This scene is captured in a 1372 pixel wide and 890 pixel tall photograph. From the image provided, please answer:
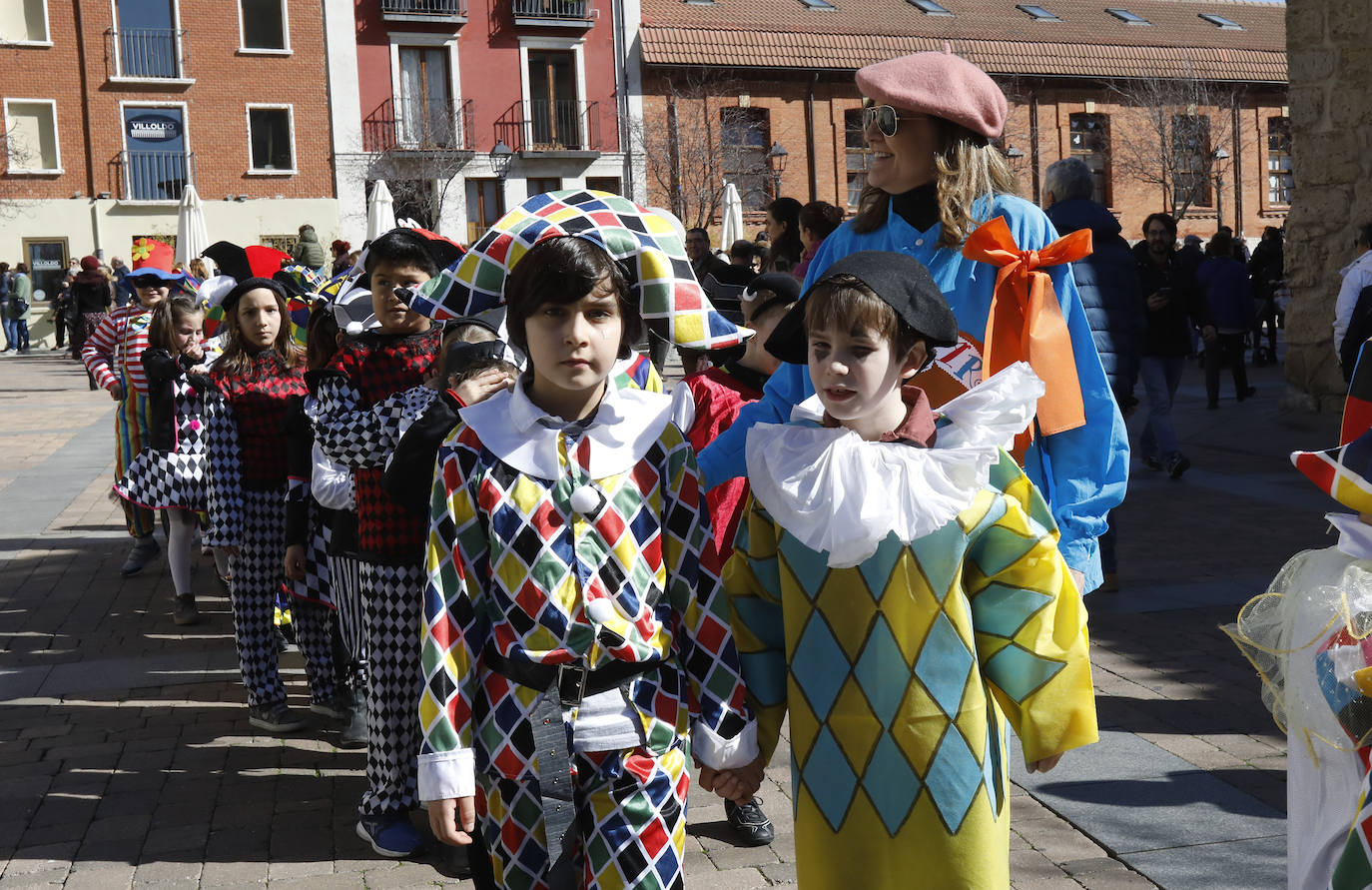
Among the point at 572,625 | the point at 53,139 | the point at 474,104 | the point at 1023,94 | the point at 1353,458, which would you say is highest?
the point at 474,104

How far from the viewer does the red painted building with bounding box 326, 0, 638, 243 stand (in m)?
35.0

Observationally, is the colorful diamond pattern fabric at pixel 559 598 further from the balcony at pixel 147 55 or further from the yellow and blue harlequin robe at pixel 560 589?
the balcony at pixel 147 55

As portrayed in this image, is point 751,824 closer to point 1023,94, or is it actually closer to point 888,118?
point 888,118

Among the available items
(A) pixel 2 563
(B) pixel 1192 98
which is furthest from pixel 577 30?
(A) pixel 2 563

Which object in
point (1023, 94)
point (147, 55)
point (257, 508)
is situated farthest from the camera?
point (1023, 94)

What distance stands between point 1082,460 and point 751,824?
177 cm

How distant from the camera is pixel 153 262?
27.4 ft

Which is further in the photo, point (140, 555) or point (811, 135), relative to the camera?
point (811, 135)

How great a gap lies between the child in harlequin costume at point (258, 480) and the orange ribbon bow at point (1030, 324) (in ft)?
11.5

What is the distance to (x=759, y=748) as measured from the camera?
8.38 ft

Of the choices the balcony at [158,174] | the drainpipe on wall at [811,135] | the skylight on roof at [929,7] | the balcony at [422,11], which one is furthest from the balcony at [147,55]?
the skylight on roof at [929,7]

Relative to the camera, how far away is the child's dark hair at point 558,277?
2.51 meters

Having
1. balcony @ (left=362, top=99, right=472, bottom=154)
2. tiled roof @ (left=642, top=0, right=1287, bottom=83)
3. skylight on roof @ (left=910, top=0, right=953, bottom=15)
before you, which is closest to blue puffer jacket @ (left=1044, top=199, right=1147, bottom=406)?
tiled roof @ (left=642, top=0, right=1287, bottom=83)

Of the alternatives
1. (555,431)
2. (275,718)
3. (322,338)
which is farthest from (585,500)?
(275,718)
